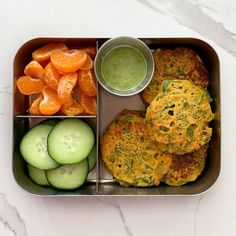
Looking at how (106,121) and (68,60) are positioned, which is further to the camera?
(106,121)

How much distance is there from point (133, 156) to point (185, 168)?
0.17 m

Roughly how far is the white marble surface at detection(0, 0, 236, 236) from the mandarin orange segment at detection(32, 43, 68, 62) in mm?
93

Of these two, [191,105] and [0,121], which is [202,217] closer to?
[191,105]

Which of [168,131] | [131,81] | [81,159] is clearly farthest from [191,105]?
[81,159]

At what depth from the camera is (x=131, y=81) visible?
60.5 inches

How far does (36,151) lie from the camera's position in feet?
5.02

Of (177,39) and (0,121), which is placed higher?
(177,39)

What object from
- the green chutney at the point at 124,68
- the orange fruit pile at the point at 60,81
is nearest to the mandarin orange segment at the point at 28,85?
the orange fruit pile at the point at 60,81

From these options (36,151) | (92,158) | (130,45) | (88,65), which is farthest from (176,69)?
(36,151)

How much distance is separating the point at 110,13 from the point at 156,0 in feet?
0.53

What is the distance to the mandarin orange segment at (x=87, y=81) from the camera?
1515 millimetres

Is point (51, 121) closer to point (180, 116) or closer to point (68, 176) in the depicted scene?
point (68, 176)

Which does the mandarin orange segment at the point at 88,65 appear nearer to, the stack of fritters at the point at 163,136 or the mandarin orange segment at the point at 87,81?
the mandarin orange segment at the point at 87,81

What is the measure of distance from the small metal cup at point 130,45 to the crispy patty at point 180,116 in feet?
0.21
